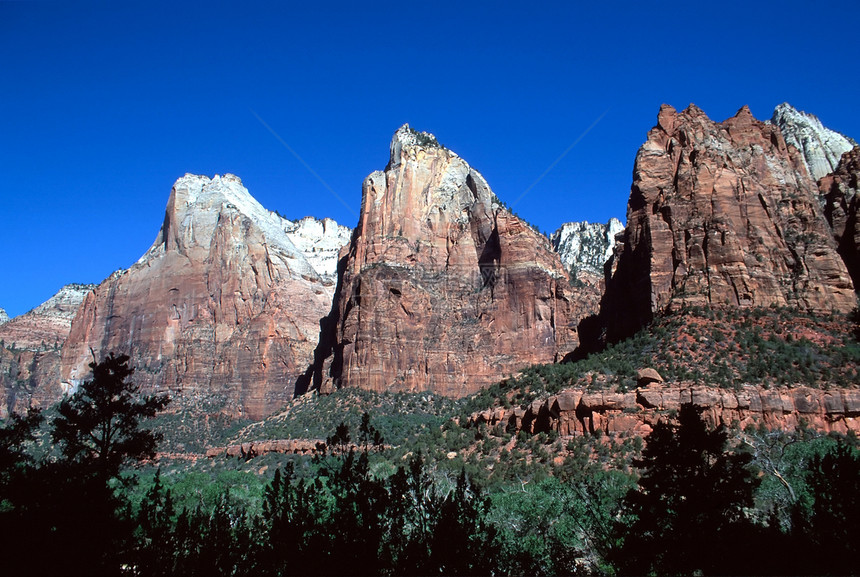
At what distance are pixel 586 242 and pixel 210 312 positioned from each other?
8397 cm

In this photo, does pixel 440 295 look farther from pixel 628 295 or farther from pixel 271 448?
pixel 628 295

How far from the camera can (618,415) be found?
4247 centimetres

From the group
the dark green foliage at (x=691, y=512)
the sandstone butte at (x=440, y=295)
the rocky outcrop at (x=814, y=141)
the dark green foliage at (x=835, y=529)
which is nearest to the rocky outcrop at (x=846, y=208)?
the rocky outcrop at (x=814, y=141)

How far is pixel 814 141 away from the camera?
85.4m

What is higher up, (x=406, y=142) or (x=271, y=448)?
(x=406, y=142)

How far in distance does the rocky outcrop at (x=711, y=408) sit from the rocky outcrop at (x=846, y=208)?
819 inches

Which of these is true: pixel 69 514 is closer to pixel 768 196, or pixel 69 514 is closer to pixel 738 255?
pixel 738 255

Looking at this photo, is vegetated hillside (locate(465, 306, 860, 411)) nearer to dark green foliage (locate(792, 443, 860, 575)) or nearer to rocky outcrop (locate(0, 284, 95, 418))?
dark green foliage (locate(792, 443, 860, 575))

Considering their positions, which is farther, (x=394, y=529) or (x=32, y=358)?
(x=32, y=358)

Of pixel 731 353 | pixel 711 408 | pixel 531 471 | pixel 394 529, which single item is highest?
pixel 731 353

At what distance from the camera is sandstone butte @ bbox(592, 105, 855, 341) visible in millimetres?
52719

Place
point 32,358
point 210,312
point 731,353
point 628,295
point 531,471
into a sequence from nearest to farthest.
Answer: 1. point 531,471
2. point 731,353
3. point 628,295
4. point 210,312
5. point 32,358

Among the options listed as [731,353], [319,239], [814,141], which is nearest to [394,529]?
[731,353]

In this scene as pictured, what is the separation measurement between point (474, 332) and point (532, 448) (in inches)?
1605
